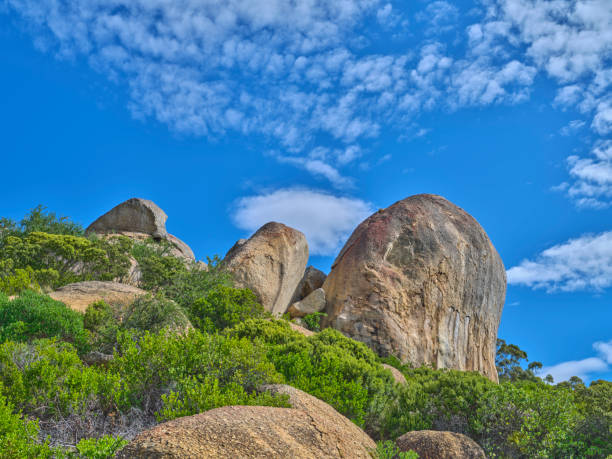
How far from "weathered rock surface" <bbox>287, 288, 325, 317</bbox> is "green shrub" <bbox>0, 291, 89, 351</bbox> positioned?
1276cm

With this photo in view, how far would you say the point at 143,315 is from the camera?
1277 centimetres

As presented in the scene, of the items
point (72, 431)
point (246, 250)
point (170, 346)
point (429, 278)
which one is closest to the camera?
point (72, 431)

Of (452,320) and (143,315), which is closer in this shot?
(143,315)

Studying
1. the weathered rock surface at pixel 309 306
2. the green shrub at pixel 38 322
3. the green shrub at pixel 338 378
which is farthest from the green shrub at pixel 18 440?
the weathered rock surface at pixel 309 306

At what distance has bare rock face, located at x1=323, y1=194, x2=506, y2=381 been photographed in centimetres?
2228

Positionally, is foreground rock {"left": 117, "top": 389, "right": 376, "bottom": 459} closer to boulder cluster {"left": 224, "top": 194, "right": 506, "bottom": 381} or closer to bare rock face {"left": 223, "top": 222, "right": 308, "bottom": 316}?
bare rock face {"left": 223, "top": 222, "right": 308, "bottom": 316}

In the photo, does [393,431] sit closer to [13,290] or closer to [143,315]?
[143,315]

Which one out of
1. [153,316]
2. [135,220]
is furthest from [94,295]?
[135,220]

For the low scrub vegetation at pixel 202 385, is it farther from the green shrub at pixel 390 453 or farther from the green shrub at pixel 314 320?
the green shrub at pixel 314 320

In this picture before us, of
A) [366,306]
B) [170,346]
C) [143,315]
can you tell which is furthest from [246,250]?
[170,346]

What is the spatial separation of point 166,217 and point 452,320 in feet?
64.9

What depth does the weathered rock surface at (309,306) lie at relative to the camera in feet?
76.6

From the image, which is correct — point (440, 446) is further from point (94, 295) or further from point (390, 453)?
point (94, 295)

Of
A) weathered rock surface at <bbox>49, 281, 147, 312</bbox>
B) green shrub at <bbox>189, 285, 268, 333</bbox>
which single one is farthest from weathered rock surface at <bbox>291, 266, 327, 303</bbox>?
weathered rock surface at <bbox>49, 281, 147, 312</bbox>
